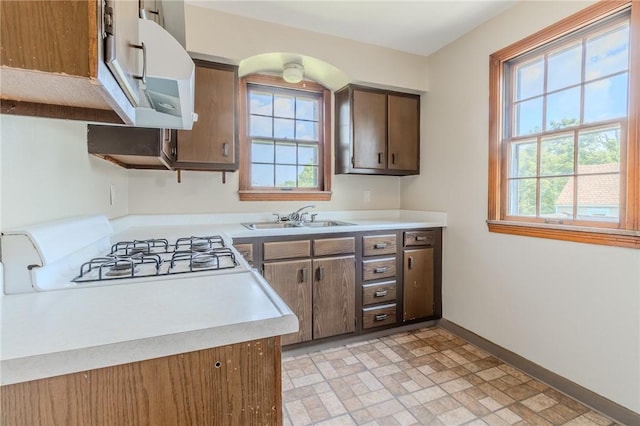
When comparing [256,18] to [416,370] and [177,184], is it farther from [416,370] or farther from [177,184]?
[416,370]

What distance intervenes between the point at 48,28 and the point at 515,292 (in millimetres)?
2638

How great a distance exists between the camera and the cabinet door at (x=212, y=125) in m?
2.31

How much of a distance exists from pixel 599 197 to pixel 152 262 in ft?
7.66

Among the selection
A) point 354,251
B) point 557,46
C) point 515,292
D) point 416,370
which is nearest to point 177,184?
point 354,251

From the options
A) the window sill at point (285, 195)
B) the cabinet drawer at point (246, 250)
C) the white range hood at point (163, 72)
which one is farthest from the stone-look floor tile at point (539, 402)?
the white range hood at point (163, 72)

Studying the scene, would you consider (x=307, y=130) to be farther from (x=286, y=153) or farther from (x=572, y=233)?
(x=572, y=233)

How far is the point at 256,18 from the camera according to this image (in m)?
2.37

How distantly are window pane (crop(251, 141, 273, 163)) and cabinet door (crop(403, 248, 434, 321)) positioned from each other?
1.53 m

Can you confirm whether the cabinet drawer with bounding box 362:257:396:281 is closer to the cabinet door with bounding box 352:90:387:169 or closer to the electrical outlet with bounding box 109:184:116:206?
the cabinet door with bounding box 352:90:387:169

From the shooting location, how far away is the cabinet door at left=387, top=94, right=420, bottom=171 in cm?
297

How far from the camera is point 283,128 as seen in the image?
2979mm

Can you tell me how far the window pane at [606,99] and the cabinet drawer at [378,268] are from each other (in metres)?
1.60

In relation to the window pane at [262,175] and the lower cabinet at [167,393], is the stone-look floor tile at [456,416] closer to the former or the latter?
the lower cabinet at [167,393]

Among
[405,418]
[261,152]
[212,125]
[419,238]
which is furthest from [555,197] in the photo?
[212,125]
